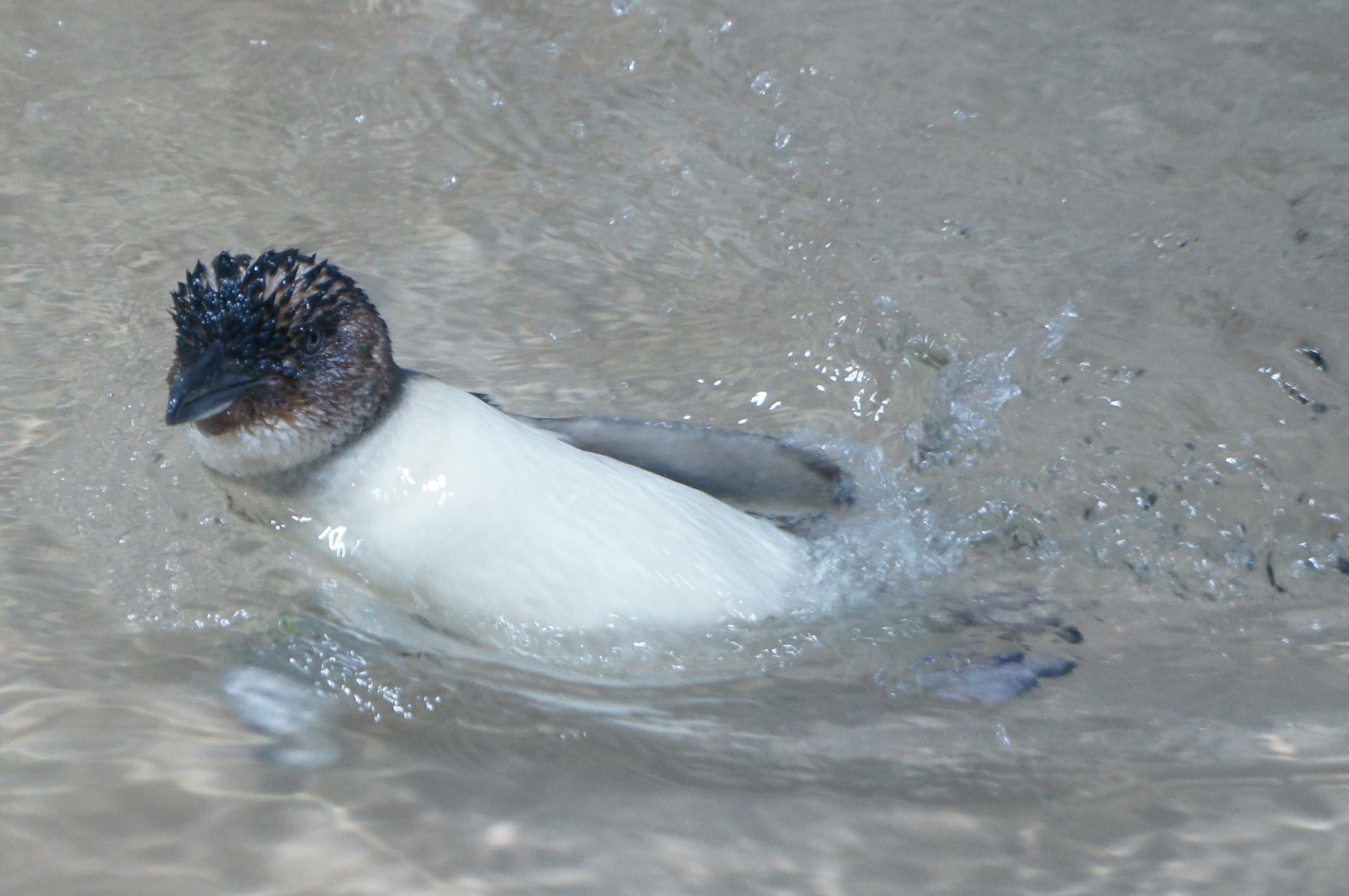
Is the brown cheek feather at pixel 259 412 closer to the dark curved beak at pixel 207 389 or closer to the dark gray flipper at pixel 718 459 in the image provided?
the dark curved beak at pixel 207 389

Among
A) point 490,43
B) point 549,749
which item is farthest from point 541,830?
point 490,43

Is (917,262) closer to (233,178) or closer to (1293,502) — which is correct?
(1293,502)

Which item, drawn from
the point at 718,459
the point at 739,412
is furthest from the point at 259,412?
the point at 739,412

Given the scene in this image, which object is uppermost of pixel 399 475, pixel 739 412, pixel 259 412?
pixel 259 412

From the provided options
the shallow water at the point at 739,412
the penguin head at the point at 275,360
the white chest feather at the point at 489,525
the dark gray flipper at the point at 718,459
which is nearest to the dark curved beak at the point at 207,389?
the penguin head at the point at 275,360

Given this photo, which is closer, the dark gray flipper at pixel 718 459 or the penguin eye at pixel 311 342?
the penguin eye at pixel 311 342

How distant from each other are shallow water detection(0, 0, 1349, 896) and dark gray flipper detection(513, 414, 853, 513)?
14 centimetres

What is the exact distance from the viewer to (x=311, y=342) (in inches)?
72.6

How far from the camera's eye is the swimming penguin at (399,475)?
181cm

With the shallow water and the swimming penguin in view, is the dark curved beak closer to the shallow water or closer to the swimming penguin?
the swimming penguin

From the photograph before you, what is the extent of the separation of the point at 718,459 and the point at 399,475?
68 cm

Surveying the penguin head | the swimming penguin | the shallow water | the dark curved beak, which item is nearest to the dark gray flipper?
the shallow water

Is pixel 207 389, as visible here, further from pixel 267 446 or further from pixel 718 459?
pixel 718 459

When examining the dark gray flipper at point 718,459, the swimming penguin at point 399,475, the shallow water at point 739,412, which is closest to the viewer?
the shallow water at point 739,412
